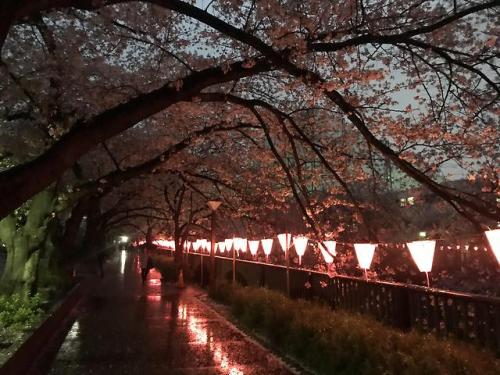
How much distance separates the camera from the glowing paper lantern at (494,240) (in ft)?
22.9

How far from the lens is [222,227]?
129 feet

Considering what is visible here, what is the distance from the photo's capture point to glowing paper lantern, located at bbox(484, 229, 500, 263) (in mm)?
6973

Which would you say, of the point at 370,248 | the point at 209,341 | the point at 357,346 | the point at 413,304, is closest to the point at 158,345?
the point at 209,341

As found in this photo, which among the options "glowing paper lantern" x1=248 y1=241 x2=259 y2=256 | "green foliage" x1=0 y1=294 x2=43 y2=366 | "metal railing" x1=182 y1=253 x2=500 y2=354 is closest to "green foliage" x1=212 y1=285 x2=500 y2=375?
"metal railing" x1=182 y1=253 x2=500 y2=354

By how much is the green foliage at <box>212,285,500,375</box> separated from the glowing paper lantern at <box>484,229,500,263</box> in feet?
4.90

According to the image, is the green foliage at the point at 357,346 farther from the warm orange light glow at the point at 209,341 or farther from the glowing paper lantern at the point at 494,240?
the glowing paper lantern at the point at 494,240

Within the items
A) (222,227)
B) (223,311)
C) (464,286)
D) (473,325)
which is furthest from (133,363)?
(222,227)

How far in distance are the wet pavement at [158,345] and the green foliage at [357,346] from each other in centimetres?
60

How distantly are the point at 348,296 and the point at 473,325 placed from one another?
3.99 metres

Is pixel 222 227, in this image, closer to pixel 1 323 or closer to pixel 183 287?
pixel 183 287

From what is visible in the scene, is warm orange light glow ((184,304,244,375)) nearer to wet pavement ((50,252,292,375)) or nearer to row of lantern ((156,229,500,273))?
wet pavement ((50,252,292,375))

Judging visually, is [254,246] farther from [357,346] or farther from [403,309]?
[357,346]

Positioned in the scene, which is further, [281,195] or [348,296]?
[281,195]

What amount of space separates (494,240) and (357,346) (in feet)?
8.68
